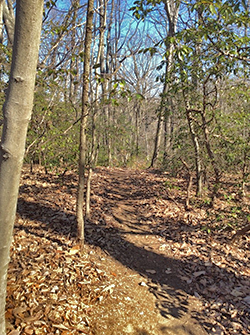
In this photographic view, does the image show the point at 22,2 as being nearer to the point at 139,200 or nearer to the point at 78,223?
the point at 78,223

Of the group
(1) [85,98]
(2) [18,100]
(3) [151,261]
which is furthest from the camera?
(3) [151,261]

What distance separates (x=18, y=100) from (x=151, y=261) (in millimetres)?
3671

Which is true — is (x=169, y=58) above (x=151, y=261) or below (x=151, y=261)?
above

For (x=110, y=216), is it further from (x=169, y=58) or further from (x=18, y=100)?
(x=169, y=58)

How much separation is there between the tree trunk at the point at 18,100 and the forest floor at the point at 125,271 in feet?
5.46

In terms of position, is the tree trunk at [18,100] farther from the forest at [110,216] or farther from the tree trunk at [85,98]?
the tree trunk at [85,98]

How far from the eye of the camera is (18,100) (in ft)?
5.02

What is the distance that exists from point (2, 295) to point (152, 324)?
6.35 ft

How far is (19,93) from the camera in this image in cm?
153

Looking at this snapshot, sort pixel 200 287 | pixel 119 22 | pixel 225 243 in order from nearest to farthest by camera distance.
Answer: pixel 200 287
pixel 225 243
pixel 119 22

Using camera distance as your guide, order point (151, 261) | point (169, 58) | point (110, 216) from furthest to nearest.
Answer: point (169, 58)
point (110, 216)
point (151, 261)

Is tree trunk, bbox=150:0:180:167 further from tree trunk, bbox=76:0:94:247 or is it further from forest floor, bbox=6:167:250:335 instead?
forest floor, bbox=6:167:250:335

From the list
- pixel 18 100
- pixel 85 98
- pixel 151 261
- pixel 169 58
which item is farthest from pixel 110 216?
pixel 169 58

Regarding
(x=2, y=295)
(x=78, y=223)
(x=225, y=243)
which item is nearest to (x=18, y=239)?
(x=78, y=223)
